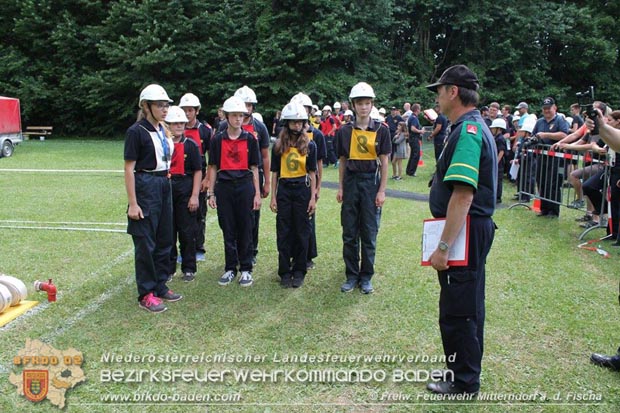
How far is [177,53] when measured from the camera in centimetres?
2816

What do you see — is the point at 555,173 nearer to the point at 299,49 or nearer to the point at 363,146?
the point at 363,146

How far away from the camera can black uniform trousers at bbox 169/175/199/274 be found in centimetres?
610

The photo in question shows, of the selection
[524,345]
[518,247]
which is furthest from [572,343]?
[518,247]

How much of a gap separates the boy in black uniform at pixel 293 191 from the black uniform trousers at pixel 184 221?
1.01 meters

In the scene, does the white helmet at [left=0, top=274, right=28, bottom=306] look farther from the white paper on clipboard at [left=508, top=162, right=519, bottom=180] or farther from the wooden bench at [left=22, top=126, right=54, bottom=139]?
the wooden bench at [left=22, top=126, right=54, bottom=139]

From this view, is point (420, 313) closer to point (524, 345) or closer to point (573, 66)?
point (524, 345)

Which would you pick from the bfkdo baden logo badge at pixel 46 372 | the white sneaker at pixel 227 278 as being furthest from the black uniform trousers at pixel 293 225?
the bfkdo baden logo badge at pixel 46 372

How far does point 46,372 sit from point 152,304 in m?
1.40

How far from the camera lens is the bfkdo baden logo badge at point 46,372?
3654 mm

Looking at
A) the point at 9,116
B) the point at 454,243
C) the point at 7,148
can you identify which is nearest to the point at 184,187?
the point at 454,243

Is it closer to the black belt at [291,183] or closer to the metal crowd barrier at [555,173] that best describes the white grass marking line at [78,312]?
the black belt at [291,183]

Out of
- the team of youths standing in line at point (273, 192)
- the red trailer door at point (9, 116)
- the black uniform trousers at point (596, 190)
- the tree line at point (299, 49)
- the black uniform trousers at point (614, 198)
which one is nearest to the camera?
the team of youths standing in line at point (273, 192)

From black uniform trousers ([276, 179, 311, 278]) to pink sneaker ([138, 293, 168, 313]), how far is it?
1.43m

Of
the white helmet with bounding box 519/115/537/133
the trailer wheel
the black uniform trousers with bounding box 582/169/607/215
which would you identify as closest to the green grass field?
the black uniform trousers with bounding box 582/169/607/215
